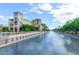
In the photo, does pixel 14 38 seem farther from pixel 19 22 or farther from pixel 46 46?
pixel 46 46

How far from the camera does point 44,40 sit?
23.4 feet

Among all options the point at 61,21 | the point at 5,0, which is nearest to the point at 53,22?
the point at 61,21

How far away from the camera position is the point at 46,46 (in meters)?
6.91

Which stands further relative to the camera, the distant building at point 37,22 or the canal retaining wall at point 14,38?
the canal retaining wall at point 14,38


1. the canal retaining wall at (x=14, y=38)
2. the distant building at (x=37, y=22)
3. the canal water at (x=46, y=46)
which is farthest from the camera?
the canal retaining wall at (x=14, y=38)

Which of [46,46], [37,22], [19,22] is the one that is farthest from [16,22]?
[46,46]

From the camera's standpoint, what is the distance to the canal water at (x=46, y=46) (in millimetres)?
6555

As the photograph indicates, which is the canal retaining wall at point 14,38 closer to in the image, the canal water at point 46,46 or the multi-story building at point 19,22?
the canal water at point 46,46

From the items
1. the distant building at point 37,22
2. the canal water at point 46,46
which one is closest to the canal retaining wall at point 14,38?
the canal water at point 46,46

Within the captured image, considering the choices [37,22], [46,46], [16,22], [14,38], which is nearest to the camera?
[37,22]

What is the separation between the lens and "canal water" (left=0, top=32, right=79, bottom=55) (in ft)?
21.5

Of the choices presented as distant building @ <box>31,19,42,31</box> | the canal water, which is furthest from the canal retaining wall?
distant building @ <box>31,19,42,31</box>

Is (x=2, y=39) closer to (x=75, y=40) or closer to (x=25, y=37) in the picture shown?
(x=25, y=37)

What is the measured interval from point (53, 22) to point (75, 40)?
0.71 meters
